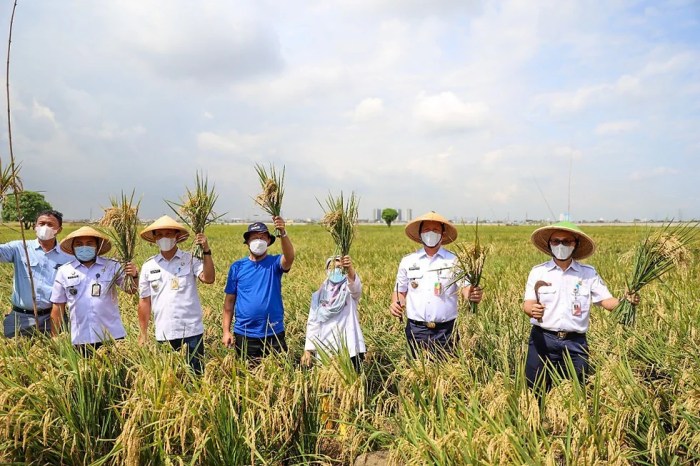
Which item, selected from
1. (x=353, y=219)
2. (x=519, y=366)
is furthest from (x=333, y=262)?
(x=519, y=366)

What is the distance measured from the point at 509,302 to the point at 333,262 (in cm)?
433

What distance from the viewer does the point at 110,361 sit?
361 centimetres

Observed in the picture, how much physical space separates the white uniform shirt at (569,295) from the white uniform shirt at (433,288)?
738mm

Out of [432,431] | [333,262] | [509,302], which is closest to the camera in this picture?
[432,431]

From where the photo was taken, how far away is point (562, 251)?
3895 mm

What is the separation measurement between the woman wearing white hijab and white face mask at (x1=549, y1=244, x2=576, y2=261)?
1.79 metres

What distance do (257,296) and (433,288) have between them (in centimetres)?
174

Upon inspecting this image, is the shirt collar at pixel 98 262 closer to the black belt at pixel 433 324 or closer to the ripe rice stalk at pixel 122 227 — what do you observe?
the ripe rice stalk at pixel 122 227

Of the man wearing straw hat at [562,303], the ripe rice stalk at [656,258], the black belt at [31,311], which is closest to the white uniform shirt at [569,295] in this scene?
the man wearing straw hat at [562,303]

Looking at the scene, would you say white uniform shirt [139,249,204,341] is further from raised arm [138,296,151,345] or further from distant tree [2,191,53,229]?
distant tree [2,191,53,229]

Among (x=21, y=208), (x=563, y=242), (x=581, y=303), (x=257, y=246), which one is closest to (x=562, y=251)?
(x=563, y=242)

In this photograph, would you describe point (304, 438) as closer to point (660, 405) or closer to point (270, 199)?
point (270, 199)

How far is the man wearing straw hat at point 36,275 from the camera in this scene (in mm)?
4910

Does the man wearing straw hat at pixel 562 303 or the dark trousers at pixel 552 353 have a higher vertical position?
the man wearing straw hat at pixel 562 303
